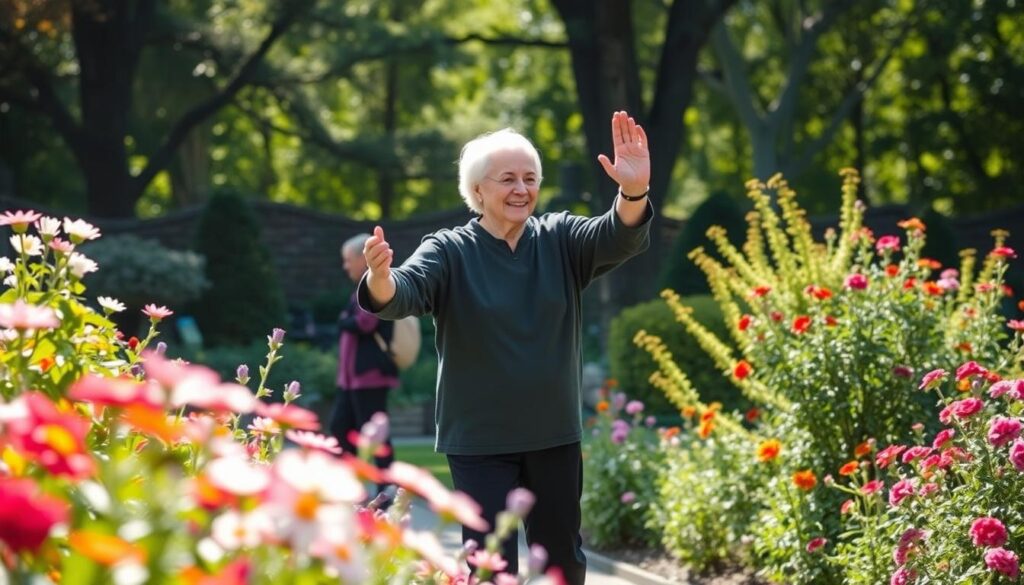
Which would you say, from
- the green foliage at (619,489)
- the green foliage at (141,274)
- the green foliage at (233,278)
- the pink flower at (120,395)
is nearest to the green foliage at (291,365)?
the green foliage at (141,274)

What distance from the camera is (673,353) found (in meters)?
16.1

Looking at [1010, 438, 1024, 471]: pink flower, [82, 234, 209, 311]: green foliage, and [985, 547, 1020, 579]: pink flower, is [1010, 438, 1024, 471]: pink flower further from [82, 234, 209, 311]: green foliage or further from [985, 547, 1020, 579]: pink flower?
[82, 234, 209, 311]: green foliage

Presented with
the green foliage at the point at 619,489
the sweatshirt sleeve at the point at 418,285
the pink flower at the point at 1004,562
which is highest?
the sweatshirt sleeve at the point at 418,285

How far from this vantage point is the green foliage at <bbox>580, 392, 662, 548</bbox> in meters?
8.96

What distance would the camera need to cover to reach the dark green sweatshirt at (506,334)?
15.9 ft

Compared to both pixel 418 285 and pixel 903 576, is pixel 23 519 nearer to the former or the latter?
pixel 418 285

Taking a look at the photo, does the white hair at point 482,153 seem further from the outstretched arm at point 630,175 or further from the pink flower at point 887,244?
the pink flower at point 887,244

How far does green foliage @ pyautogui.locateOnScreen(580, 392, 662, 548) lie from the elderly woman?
379 centimetres

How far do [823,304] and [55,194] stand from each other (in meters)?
26.6

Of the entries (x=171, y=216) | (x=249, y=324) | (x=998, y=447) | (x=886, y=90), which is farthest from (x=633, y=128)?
(x=886, y=90)

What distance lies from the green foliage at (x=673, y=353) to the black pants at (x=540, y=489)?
1076cm

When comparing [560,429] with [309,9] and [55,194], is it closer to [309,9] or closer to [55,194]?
[309,9]

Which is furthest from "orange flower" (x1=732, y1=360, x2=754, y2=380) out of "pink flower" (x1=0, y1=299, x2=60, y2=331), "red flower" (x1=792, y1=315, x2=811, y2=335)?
"pink flower" (x1=0, y1=299, x2=60, y2=331)

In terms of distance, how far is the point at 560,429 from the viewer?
193 inches
